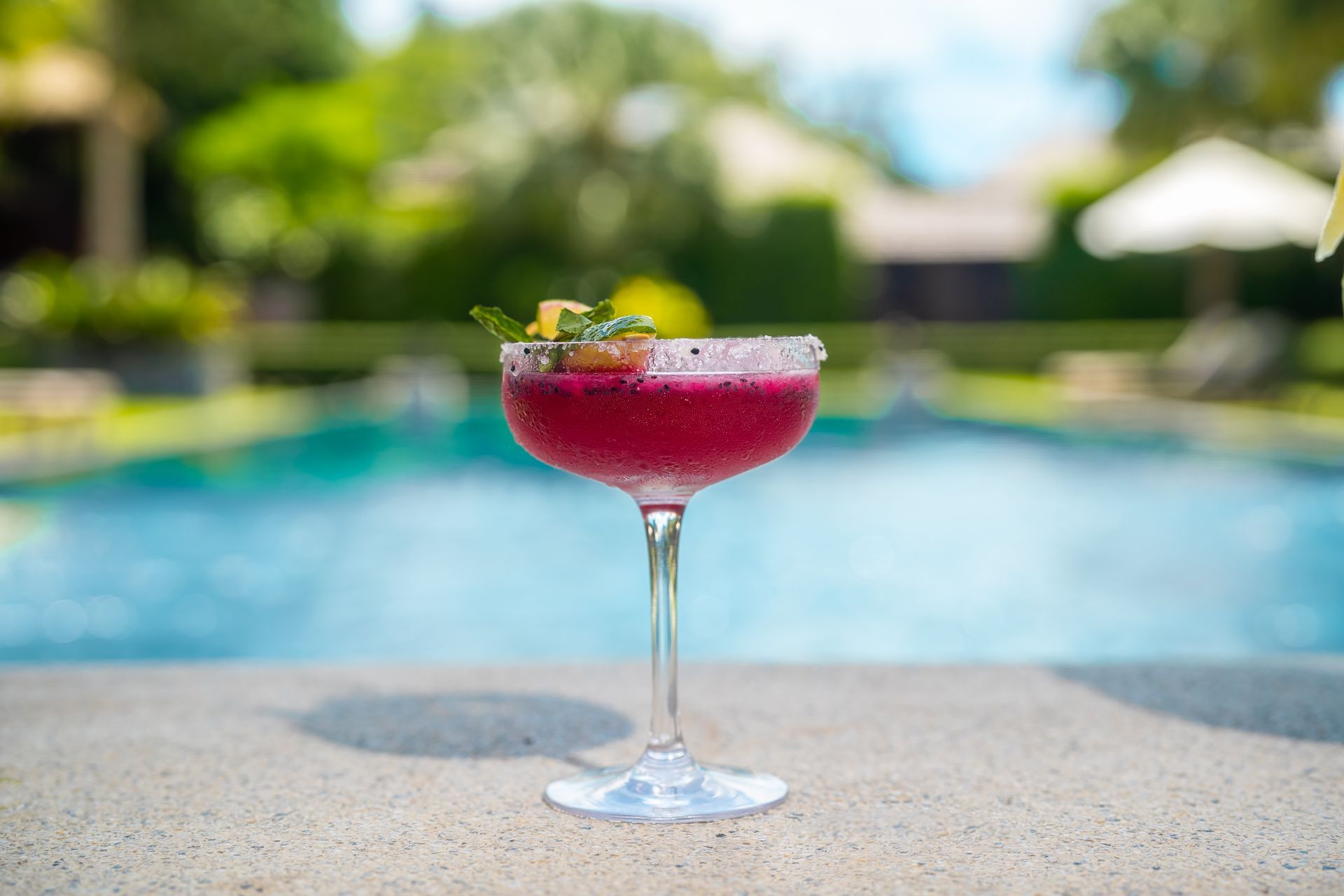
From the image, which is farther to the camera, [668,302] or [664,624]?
[668,302]

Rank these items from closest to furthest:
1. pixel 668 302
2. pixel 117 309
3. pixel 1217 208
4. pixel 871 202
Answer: pixel 1217 208, pixel 117 309, pixel 668 302, pixel 871 202

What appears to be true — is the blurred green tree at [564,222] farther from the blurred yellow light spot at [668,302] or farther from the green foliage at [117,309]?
the green foliage at [117,309]

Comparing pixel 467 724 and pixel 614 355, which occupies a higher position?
pixel 614 355

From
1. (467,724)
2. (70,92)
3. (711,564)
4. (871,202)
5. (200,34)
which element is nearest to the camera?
(467,724)

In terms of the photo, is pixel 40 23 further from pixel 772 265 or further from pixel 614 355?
pixel 614 355

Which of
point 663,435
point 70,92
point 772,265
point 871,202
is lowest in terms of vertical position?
point 663,435

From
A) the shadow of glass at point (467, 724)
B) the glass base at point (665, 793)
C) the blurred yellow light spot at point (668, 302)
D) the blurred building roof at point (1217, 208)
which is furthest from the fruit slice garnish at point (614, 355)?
the blurred yellow light spot at point (668, 302)

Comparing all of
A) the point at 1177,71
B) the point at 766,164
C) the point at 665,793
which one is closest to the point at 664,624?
the point at 665,793

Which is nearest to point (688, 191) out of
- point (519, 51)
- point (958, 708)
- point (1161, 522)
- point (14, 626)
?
point (519, 51)
